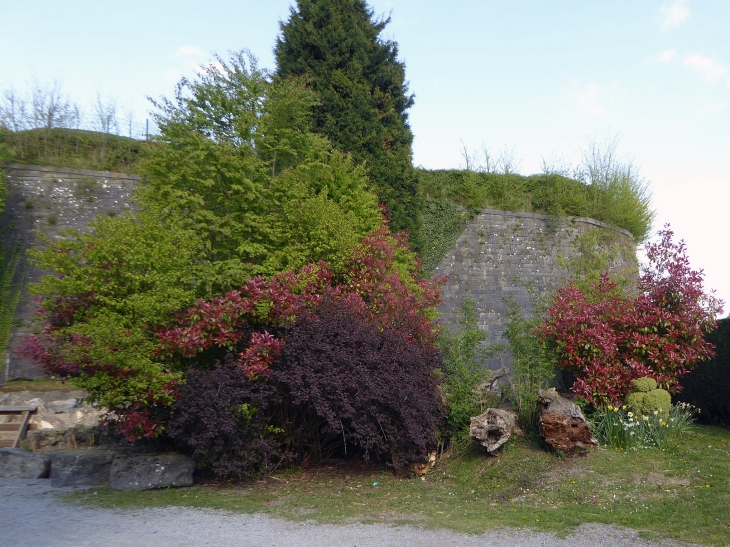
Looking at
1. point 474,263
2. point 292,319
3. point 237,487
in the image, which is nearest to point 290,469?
point 237,487

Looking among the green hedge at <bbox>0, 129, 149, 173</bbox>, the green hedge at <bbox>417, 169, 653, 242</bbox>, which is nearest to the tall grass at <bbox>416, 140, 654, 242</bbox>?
the green hedge at <bbox>417, 169, 653, 242</bbox>

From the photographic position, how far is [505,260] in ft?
58.8

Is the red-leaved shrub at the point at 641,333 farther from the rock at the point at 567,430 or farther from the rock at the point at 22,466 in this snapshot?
the rock at the point at 22,466

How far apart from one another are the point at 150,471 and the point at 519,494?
4.46 metres

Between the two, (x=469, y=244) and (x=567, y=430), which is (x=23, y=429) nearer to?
(x=567, y=430)

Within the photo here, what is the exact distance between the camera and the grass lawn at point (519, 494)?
5738mm

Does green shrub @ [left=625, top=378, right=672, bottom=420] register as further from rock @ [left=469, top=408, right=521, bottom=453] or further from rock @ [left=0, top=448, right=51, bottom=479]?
rock @ [left=0, top=448, right=51, bottom=479]

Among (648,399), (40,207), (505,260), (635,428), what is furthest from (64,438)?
(505,260)

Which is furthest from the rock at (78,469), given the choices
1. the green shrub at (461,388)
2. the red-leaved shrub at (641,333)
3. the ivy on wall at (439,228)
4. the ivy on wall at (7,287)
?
the ivy on wall at (439,228)

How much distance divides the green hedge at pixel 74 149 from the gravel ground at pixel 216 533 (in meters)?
9.90

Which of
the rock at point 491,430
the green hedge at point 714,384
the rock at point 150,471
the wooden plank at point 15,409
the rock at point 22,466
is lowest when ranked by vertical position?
the rock at point 22,466

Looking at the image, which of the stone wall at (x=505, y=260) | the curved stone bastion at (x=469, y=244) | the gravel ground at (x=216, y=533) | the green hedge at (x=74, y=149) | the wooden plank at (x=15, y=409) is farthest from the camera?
the stone wall at (x=505, y=260)

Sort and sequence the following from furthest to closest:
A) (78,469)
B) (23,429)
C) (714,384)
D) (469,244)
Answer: (469,244) → (23,429) → (714,384) → (78,469)

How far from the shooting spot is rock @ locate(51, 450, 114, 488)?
8078 mm
